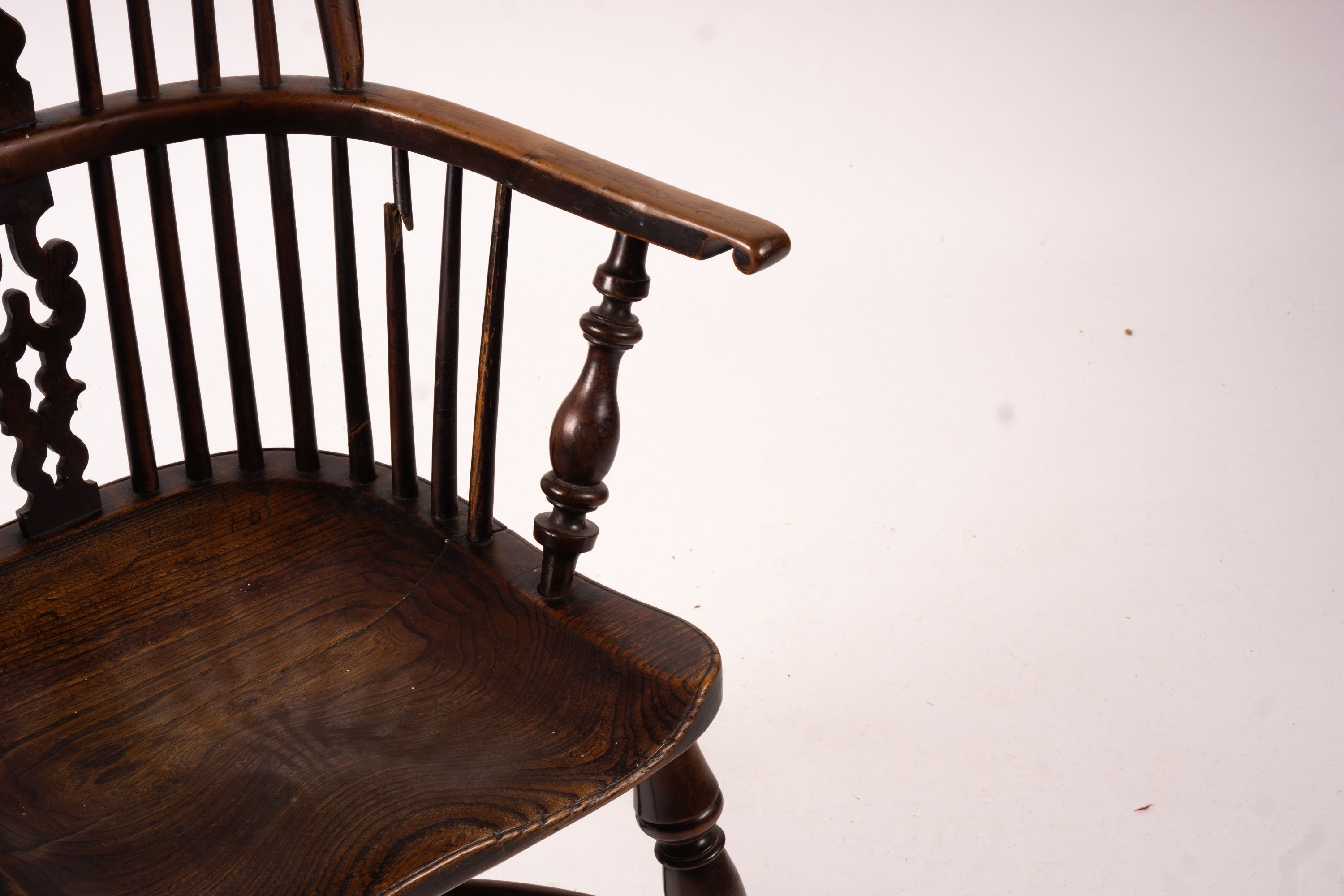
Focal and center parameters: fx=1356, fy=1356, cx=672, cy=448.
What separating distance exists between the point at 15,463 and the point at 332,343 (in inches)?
44.6

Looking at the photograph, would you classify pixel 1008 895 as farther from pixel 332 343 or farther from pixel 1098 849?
pixel 332 343

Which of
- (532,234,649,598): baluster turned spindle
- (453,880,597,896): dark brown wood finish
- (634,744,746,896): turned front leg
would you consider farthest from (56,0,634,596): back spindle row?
(453,880,597,896): dark brown wood finish

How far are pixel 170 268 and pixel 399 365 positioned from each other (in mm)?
181

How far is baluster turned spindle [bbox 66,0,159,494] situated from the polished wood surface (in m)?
0.04

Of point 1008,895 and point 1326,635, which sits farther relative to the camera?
point 1326,635

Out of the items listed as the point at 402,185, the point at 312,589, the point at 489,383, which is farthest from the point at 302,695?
the point at 402,185

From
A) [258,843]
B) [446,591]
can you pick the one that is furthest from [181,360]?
[258,843]

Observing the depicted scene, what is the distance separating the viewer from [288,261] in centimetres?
104

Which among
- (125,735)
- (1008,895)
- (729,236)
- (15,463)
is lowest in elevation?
(1008,895)

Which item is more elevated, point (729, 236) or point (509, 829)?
point (729, 236)

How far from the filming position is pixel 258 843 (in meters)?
0.81

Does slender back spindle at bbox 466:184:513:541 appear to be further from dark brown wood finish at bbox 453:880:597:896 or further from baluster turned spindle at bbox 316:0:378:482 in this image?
dark brown wood finish at bbox 453:880:597:896

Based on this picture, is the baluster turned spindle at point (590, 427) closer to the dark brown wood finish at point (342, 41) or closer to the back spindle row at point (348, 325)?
the back spindle row at point (348, 325)

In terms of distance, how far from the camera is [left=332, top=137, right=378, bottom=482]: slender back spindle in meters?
1.01
